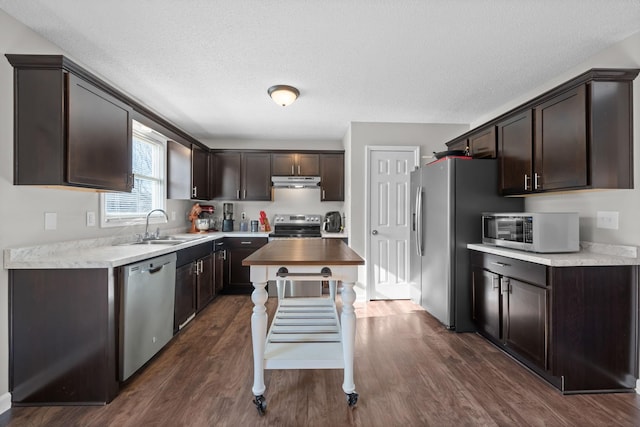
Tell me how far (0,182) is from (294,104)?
8.13 feet

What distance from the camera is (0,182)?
5.72 feet

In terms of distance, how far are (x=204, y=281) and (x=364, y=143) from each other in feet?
8.77

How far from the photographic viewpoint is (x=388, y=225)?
13.0ft

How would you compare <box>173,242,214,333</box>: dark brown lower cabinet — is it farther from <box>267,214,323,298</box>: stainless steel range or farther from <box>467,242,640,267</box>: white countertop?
<box>467,242,640,267</box>: white countertop

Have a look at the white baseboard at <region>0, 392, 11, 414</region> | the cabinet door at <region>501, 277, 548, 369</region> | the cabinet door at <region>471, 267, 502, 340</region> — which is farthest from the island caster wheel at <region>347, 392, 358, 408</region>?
the white baseboard at <region>0, 392, 11, 414</region>

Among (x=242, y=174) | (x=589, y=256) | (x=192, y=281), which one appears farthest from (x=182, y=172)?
(x=589, y=256)

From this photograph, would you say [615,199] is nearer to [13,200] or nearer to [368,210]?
[368,210]

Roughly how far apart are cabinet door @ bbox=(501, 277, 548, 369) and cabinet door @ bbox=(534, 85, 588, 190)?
847mm

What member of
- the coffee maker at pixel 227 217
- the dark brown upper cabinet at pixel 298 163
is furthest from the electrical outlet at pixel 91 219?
the dark brown upper cabinet at pixel 298 163

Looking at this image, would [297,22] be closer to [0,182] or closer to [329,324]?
[0,182]

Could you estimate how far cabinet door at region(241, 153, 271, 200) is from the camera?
4656 millimetres

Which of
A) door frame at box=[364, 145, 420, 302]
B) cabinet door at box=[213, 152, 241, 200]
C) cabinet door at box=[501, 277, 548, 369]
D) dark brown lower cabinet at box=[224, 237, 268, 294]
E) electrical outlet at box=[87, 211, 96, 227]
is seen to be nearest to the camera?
cabinet door at box=[501, 277, 548, 369]

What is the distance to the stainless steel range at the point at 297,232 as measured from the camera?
3.96 m

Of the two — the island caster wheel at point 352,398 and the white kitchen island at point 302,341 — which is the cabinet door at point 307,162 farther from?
the island caster wheel at point 352,398
